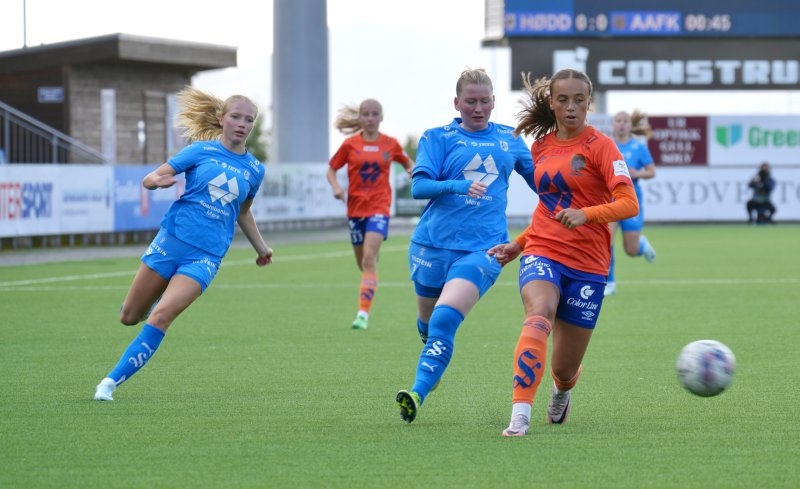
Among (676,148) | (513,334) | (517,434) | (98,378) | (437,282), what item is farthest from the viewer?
(676,148)

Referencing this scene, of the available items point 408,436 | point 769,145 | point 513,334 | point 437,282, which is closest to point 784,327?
point 513,334

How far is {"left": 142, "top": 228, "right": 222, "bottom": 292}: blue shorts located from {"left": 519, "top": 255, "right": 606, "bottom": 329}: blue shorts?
2.38 meters

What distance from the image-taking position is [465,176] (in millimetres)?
8086

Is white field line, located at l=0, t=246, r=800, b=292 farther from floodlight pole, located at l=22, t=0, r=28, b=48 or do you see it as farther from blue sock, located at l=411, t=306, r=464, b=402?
floodlight pole, located at l=22, t=0, r=28, b=48

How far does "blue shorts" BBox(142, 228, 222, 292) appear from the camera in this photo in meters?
8.70

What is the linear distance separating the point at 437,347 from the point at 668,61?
3262 cm

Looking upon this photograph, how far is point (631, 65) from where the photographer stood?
127 ft

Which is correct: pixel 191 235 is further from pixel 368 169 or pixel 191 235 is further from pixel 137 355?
pixel 368 169

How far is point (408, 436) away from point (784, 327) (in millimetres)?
6953

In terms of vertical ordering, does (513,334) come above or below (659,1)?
below

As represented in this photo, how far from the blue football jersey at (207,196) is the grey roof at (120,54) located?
27788 mm

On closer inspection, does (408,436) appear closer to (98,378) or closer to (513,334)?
(98,378)

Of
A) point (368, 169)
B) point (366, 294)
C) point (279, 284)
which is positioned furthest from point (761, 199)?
point (366, 294)

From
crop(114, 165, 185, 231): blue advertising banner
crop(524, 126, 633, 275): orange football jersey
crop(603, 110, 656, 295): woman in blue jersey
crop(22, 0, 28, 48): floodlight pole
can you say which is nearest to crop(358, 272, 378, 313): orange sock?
crop(603, 110, 656, 295): woman in blue jersey
